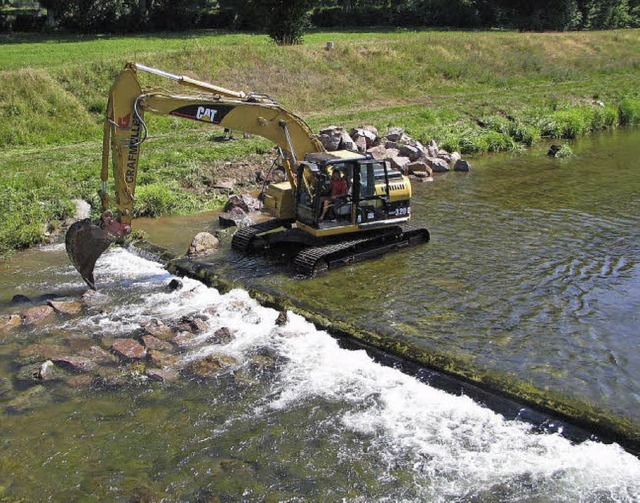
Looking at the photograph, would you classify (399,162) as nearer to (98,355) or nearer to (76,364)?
(98,355)

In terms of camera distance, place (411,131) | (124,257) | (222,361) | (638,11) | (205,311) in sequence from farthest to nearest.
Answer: (638,11) < (411,131) < (124,257) < (205,311) < (222,361)

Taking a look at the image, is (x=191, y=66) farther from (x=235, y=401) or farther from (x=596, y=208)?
(x=235, y=401)

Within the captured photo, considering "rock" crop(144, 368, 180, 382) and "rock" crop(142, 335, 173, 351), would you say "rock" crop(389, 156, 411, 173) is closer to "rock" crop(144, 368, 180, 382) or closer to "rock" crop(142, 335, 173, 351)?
"rock" crop(142, 335, 173, 351)

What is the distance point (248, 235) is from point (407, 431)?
7.48m

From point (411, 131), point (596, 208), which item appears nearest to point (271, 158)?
point (411, 131)

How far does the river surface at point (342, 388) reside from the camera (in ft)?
26.4

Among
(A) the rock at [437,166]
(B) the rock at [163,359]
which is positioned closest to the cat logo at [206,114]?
(B) the rock at [163,359]

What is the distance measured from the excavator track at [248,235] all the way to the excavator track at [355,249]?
1.35m

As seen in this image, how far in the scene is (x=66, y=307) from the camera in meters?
12.5

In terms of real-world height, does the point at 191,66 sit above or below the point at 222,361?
above

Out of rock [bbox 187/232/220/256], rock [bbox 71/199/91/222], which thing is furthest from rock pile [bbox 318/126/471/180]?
rock [bbox 71/199/91/222]

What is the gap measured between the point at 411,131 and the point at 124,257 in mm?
14675

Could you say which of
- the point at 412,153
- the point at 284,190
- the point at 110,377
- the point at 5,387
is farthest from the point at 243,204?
the point at 5,387

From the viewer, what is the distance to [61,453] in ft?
28.1
